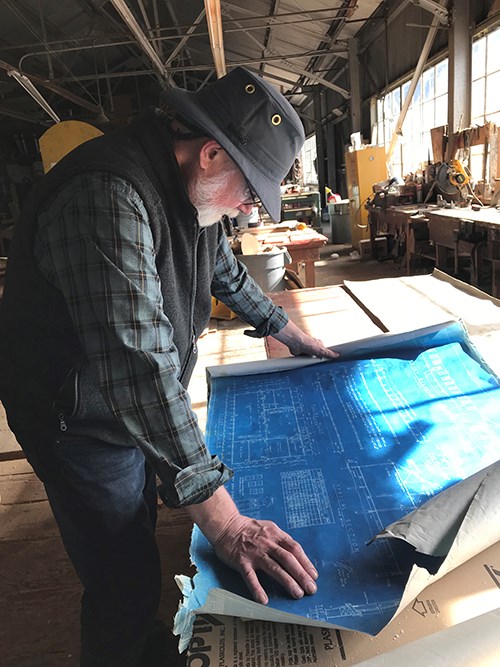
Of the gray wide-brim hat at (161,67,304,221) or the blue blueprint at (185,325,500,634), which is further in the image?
the gray wide-brim hat at (161,67,304,221)

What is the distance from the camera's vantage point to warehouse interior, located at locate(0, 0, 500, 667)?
2.03m

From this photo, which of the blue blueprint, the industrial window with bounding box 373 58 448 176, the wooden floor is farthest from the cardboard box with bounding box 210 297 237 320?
the industrial window with bounding box 373 58 448 176

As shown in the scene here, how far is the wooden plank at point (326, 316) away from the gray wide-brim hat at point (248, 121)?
104cm

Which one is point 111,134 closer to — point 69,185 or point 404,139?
point 69,185

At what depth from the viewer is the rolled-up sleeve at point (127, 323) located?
0.86 metres

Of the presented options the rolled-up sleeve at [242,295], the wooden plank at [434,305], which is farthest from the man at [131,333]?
the wooden plank at [434,305]

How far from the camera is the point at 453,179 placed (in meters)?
5.20

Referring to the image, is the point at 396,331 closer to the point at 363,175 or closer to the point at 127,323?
the point at 127,323

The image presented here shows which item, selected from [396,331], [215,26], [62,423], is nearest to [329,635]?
[62,423]

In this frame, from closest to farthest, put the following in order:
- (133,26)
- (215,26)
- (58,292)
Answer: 1. (58,292)
2. (215,26)
3. (133,26)

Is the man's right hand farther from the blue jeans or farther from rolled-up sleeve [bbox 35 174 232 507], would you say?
the blue jeans

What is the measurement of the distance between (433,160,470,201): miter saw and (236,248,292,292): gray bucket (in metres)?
2.27

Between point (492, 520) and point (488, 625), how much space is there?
301mm

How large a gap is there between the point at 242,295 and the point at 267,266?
8.04 ft
